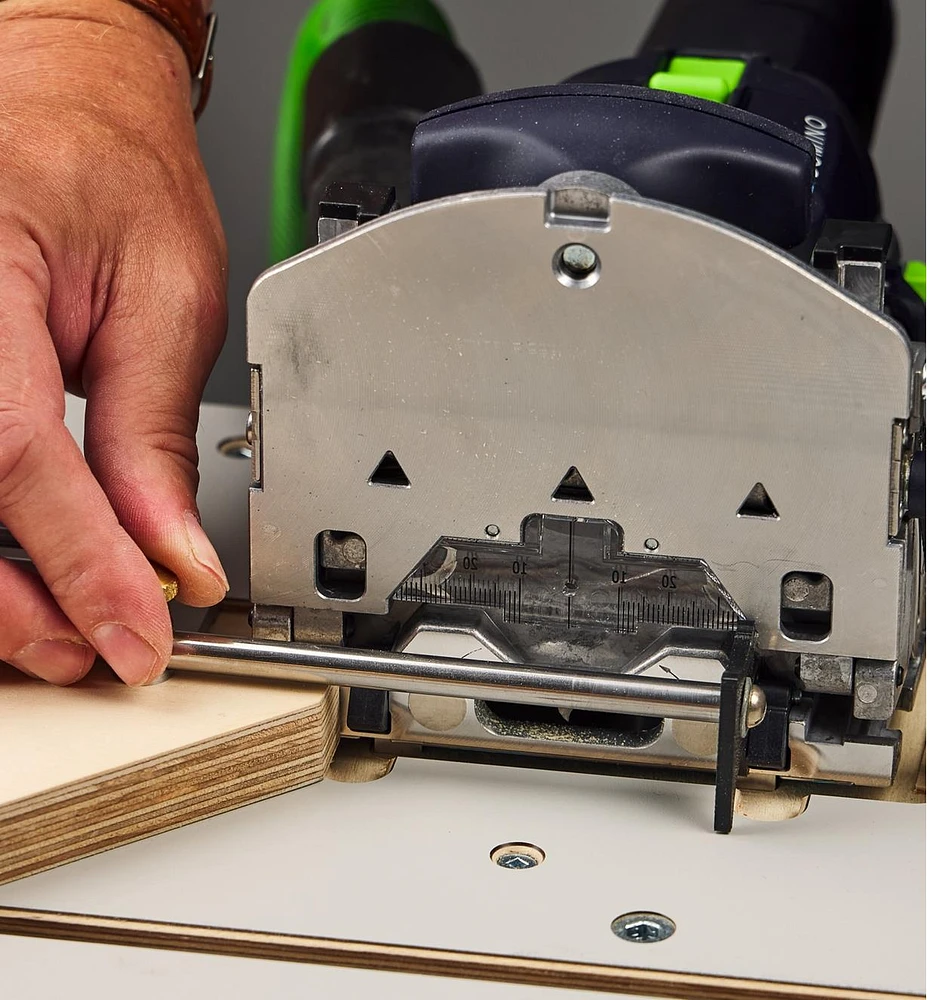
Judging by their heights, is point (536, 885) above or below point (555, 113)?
below

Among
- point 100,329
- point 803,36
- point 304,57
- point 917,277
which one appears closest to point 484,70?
point 304,57

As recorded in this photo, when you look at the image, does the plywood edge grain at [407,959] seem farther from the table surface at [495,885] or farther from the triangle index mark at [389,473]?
the triangle index mark at [389,473]

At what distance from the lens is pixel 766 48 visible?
1534mm

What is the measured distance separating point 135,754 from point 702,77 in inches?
27.6

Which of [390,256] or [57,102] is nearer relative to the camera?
[390,256]

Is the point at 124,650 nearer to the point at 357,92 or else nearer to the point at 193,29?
the point at 193,29

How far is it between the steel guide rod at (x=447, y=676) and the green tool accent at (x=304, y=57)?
2.95 feet

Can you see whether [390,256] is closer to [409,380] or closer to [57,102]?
[409,380]

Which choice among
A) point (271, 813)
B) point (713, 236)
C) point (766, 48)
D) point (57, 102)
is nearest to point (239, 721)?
point (271, 813)

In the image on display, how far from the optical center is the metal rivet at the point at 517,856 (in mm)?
952

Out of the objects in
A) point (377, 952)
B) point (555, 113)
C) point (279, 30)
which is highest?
point (555, 113)

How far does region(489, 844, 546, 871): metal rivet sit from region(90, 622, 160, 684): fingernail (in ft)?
0.76

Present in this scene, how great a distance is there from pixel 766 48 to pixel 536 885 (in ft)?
2.93

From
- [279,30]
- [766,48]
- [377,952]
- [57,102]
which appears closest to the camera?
[377,952]
